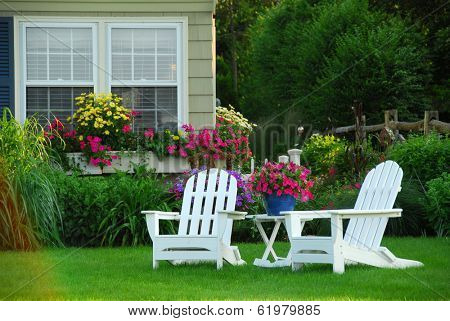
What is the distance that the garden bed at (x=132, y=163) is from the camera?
10.8 meters

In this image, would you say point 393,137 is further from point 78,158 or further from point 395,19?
point 395,19

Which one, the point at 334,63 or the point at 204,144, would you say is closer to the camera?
the point at 204,144

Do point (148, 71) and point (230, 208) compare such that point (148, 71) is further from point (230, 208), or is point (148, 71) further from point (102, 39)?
point (230, 208)

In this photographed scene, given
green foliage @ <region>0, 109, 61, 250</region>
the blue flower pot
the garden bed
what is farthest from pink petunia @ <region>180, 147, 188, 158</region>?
the blue flower pot

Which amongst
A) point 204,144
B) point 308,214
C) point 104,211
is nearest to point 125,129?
point 204,144

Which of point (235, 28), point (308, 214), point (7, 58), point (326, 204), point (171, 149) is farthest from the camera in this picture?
point (235, 28)

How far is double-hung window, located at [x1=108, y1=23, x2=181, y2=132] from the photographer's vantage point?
36.4ft

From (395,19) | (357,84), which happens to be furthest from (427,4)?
(357,84)

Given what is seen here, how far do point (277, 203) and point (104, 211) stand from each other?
254cm

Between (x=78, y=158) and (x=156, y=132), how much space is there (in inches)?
39.5

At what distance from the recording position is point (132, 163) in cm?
1077

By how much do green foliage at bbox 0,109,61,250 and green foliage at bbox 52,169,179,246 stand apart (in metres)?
0.21

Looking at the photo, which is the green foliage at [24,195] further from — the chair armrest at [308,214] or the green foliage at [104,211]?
the chair armrest at [308,214]

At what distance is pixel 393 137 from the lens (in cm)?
1377
